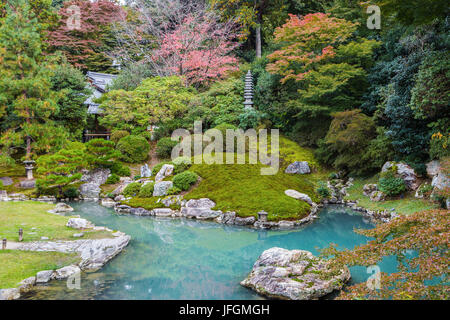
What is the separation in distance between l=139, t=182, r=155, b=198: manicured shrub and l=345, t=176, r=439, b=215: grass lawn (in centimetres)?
765

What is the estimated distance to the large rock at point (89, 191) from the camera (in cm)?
1327

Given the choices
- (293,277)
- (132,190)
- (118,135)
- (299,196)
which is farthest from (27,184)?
(293,277)

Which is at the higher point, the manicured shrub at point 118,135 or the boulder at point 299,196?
the manicured shrub at point 118,135

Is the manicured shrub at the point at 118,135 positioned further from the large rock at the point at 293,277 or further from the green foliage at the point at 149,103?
the large rock at the point at 293,277

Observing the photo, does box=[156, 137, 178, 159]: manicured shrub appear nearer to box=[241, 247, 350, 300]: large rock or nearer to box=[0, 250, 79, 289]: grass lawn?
box=[0, 250, 79, 289]: grass lawn

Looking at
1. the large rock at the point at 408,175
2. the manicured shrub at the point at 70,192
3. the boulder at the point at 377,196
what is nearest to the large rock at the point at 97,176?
the manicured shrub at the point at 70,192

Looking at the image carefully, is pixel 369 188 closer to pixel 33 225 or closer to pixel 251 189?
pixel 251 189

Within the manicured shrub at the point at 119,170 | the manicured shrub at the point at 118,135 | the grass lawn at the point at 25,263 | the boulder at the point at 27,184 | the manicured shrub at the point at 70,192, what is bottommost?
the grass lawn at the point at 25,263

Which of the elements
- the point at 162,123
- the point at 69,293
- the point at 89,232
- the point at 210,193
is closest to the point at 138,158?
the point at 162,123

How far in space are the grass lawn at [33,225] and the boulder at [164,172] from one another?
4.25 m

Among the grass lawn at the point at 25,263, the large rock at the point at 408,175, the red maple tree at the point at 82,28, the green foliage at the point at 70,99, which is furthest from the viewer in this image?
the red maple tree at the point at 82,28

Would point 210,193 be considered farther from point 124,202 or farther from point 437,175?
point 437,175

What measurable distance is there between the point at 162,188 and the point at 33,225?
15.0ft

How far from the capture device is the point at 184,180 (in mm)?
11625
